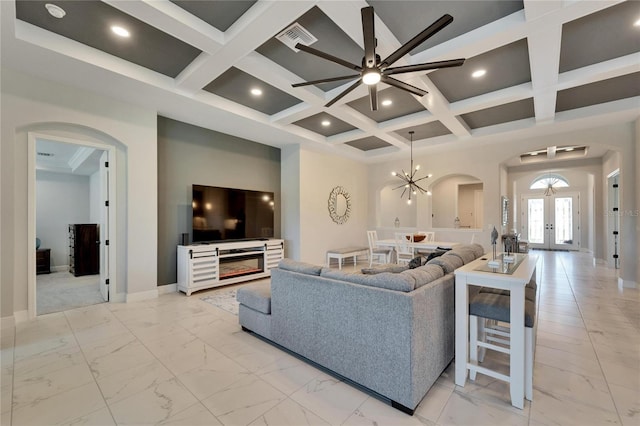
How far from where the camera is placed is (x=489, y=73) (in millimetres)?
3725

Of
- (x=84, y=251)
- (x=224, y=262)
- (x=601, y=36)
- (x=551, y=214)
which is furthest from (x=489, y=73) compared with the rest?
(x=551, y=214)

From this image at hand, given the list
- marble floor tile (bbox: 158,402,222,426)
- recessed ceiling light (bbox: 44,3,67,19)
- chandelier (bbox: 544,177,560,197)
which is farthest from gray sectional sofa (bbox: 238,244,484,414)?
chandelier (bbox: 544,177,560,197)

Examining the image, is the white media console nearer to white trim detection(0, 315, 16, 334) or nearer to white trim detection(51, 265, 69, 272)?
white trim detection(0, 315, 16, 334)

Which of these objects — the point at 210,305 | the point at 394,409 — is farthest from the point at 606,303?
the point at 210,305

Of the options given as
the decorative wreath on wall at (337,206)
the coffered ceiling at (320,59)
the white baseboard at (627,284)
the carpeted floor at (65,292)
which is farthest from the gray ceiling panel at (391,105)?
the carpeted floor at (65,292)

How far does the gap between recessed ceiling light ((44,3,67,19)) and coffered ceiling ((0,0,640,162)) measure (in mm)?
36

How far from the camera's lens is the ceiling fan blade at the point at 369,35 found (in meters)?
1.95

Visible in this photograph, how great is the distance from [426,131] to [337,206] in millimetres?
2837

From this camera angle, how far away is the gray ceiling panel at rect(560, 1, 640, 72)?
262 cm

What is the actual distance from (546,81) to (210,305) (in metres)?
5.61

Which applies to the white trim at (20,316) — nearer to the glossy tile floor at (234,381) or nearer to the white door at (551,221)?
the glossy tile floor at (234,381)

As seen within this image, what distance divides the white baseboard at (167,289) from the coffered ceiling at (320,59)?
295cm

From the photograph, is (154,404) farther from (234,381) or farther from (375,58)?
(375,58)

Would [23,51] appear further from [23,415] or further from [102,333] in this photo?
[23,415]
